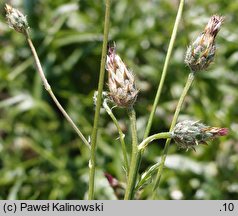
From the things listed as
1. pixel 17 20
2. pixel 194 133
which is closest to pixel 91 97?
pixel 17 20

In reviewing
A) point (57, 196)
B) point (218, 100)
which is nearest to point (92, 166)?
point (57, 196)

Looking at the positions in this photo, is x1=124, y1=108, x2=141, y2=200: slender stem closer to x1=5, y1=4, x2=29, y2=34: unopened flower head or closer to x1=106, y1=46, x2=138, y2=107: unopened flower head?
x1=106, y1=46, x2=138, y2=107: unopened flower head

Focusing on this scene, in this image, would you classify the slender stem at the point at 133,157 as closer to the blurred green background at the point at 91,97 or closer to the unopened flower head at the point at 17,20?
the unopened flower head at the point at 17,20

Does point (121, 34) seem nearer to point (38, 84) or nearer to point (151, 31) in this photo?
point (151, 31)

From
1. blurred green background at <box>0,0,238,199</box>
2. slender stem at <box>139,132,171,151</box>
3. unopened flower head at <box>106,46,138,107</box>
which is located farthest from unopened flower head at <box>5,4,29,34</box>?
blurred green background at <box>0,0,238,199</box>

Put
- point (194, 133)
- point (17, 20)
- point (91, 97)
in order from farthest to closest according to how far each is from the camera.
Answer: point (91, 97)
point (17, 20)
point (194, 133)

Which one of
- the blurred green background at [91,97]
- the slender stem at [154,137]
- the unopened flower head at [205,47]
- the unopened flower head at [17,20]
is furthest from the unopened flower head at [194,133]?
the blurred green background at [91,97]

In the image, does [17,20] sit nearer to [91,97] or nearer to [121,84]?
[121,84]
